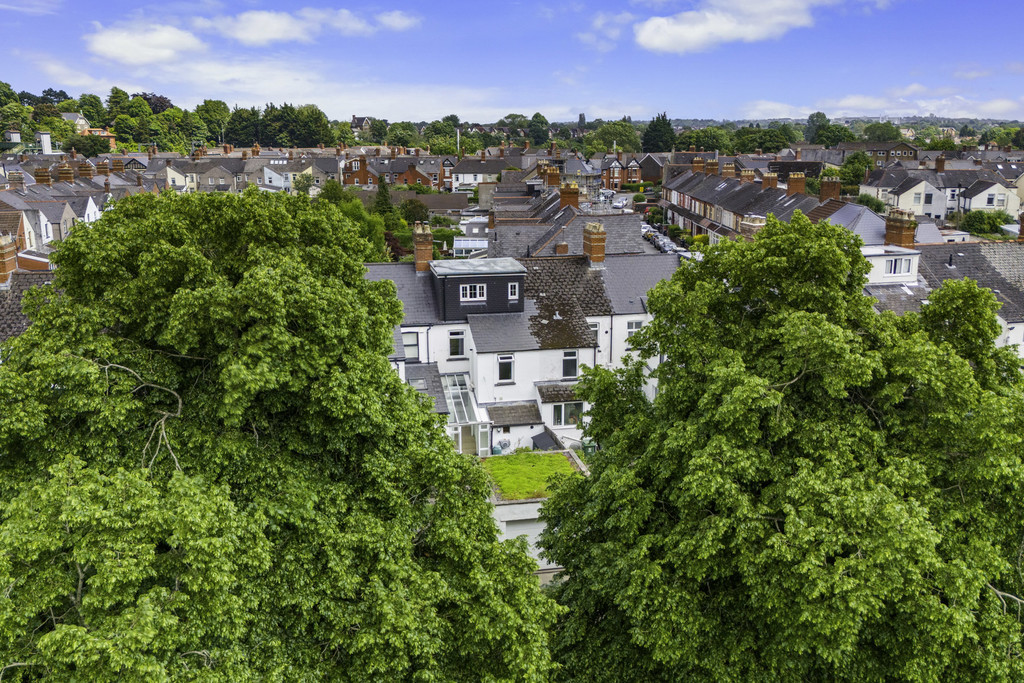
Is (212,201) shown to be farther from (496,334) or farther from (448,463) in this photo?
(496,334)

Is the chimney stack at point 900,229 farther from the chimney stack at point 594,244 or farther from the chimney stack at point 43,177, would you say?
the chimney stack at point 43,177

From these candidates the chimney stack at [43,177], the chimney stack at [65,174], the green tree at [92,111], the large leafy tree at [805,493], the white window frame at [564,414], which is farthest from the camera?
the green tree at [92,111]

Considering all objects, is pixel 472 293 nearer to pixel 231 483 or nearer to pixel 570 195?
pixel 231 483

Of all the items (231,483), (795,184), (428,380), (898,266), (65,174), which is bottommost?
(428,380)

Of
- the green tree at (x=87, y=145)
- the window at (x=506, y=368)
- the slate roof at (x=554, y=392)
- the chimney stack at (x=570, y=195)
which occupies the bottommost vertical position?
the slate roof at (x=554, y=392)

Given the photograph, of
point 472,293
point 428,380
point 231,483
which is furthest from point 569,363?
point 231,483

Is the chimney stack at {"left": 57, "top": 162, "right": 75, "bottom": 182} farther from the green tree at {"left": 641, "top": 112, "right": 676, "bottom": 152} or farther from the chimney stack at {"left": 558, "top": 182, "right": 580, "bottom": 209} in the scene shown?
the green tree at {"left": 641, "top": 112, "right": 676, "bottom": 152}

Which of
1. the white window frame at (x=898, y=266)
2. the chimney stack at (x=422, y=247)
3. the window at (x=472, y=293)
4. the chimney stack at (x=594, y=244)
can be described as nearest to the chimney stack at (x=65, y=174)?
the chimney stack at (x=422, y=247)
